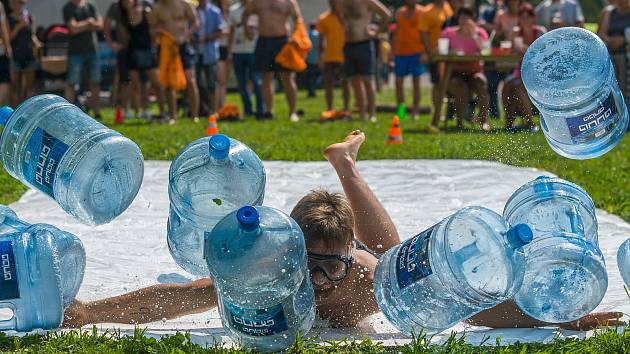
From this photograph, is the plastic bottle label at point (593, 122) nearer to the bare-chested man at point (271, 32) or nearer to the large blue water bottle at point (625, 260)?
the large blue water bottle at point (625, 260)

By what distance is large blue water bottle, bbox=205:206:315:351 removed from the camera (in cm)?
346

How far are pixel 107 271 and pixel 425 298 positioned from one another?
2177 mm

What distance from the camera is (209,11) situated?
14477 mm

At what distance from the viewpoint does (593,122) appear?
3.99 metres

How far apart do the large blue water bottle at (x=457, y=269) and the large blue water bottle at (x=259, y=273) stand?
0.42 m

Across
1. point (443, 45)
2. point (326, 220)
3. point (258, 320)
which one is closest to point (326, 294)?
point (326, 220)

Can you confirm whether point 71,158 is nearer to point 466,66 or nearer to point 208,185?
point 208,185

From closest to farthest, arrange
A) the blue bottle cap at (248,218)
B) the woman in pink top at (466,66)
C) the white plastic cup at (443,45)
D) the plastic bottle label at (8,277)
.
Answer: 1. the blue bottle cap at (248,218)
2. the plastic bottle label at (8,277)
3. the woman in pink top at (466,66)
4. the white plastic cup at (443,45)

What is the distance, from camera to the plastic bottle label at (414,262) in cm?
357

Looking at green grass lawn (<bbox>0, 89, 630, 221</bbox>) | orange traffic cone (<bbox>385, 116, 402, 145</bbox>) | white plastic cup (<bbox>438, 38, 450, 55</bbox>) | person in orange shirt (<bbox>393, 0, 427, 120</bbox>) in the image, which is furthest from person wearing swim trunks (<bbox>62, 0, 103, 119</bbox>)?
orange traffic cone (<bbox>385, 116, 402, 145</bbox>)

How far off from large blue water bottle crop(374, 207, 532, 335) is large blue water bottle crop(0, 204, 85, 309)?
4.51 feet

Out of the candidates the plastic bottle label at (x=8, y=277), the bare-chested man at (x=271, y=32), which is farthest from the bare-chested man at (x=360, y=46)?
the plastic bottle label at (x=8, y=277)

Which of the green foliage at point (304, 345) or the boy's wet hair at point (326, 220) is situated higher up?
the boy's wet hair at point (326, 220)

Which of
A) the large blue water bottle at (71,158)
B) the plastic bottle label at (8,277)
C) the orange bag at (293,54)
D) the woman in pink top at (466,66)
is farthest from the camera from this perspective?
the orange bag at (293,54)
